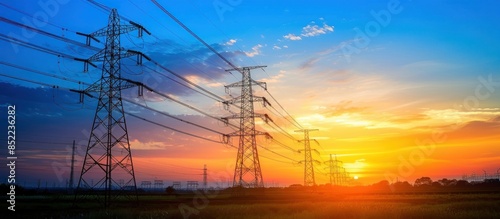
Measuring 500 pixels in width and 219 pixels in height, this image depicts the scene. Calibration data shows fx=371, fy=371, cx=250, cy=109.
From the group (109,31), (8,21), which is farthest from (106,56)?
(8,21)

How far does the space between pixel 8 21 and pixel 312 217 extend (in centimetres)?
2224

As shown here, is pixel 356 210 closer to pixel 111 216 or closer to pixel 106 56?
pixel 111 216

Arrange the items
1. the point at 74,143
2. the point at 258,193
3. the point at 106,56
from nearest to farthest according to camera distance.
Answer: the point at 106,56, the point at 258,193, the point at 74,143

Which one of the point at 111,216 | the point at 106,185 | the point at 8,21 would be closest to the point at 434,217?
the point at 111,216

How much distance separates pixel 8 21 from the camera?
2048 cm

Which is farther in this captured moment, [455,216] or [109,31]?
[109,31]

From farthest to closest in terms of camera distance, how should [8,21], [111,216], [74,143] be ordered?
[74,143]
[111,216]
[8,21]

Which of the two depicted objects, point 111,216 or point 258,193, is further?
point 258,193

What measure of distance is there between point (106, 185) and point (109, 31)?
1412cm

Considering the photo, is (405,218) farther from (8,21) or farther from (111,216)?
(8,21)

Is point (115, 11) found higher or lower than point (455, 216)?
higher

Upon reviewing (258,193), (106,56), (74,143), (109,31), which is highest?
(109,31)

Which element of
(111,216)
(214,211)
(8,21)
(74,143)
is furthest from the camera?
(74,143)

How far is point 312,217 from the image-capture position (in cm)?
2584
